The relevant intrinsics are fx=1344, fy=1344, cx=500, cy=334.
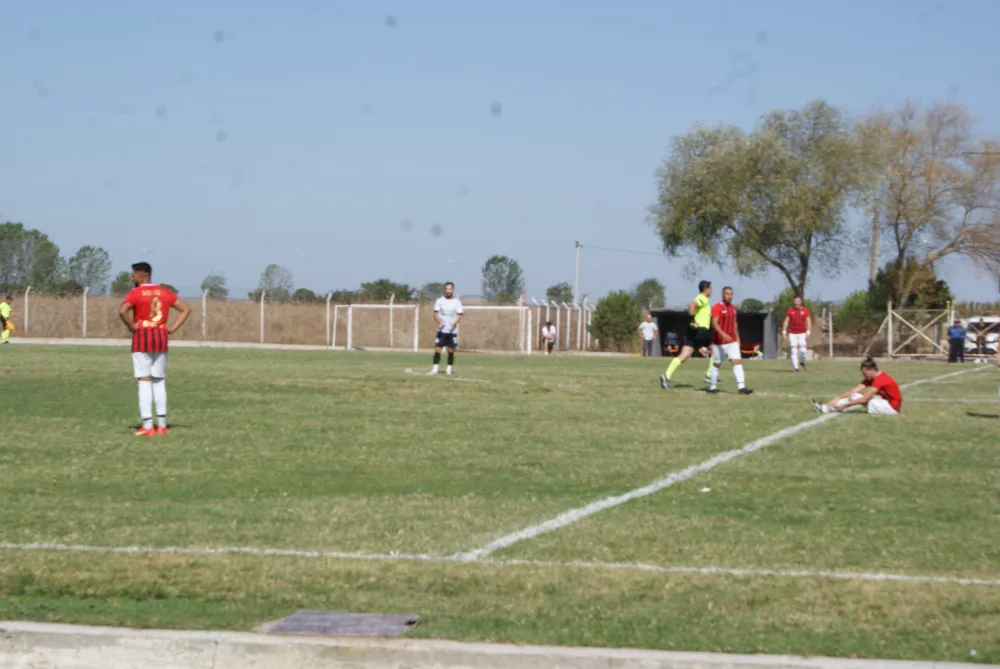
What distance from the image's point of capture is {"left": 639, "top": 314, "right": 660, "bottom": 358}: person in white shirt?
5362 cm

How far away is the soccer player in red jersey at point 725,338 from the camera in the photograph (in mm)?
22297

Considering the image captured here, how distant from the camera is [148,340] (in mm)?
14031

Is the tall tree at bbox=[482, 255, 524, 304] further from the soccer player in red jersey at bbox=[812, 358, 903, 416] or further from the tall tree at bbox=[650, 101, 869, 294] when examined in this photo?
the soccer player in red jersey at bbox=[812, 358, 903, 416]

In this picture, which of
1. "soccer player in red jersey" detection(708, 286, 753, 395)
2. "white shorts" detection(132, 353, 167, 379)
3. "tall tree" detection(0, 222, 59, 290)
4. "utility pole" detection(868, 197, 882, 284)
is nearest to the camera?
"white shorts" detection(132, 353, 167, 379)

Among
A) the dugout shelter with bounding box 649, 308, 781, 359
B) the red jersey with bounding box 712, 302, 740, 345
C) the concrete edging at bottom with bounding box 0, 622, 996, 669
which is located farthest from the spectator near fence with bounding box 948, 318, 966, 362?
the concrete edging at bottom with bounding box 0, 622, 996, 669

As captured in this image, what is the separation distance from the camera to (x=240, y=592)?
6.54 metres

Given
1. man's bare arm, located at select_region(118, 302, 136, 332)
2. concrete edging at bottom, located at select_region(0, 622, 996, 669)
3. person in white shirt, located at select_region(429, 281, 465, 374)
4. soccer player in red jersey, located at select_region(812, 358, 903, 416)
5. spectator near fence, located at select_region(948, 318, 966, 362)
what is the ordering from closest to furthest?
concrete edging at bottom, located at select_region(0, 622, 996, 669) → man's bare arm, located at select_region(118, 302, 136, 332) → soccer player in red jersey, located at select_region(812, 358, 903, 416) → person in white shirt, located at select_region(429, 281, 465, 374) → spectator near fence, located at select_region(948, 318, 966, 362)

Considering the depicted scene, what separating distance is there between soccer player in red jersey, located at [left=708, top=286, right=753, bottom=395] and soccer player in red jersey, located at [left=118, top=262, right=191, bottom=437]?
10718 millimetres

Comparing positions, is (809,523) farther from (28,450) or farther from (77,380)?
(77,380)

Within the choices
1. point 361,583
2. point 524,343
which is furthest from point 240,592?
point 524,343

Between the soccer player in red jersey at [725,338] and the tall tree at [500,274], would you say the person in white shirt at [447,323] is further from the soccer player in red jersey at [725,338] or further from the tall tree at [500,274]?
the tall tree at [500,274]

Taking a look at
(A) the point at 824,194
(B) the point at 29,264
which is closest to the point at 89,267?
(B) the point at 29,264

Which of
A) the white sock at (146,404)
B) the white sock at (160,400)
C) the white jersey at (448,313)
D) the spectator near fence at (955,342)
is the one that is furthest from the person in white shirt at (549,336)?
the white sock at (146,404)

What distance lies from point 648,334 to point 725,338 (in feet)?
103
